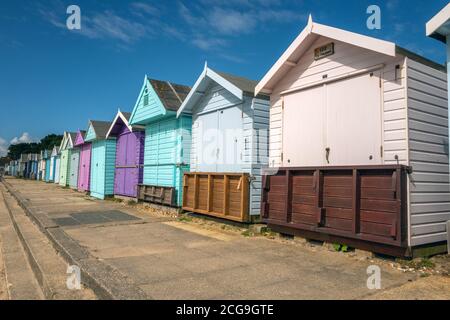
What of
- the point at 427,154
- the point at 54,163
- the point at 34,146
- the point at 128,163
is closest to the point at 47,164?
the point at 54,163

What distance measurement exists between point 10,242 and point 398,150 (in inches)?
368

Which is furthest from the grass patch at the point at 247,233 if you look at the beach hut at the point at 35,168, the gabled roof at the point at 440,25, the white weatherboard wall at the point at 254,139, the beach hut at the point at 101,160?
the beach hut at the point at 35,168

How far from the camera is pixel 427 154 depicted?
6.18 m

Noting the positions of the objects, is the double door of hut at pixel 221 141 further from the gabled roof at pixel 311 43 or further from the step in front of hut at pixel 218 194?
the gabled roof at pixel 311 43

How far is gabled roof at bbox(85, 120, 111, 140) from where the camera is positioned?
20547mm

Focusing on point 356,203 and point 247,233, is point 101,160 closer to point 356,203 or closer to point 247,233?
point 247,233

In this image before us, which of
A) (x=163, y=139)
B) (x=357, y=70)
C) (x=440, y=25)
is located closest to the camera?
(x=440, y=25)

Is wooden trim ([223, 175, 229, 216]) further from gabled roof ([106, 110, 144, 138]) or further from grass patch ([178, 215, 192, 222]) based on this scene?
gabled roof ([106, 110, 144, 138])

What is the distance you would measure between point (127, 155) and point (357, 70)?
1346 cm

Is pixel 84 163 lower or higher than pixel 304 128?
lower

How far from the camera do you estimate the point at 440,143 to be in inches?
256

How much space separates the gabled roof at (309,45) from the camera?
6213mm

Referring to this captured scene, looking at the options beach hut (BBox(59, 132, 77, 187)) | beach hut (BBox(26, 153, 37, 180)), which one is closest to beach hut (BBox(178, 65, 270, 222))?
beach hut (BBox(59, 132, 77, 187))

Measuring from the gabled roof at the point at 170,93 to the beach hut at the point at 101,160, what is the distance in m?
6.52
